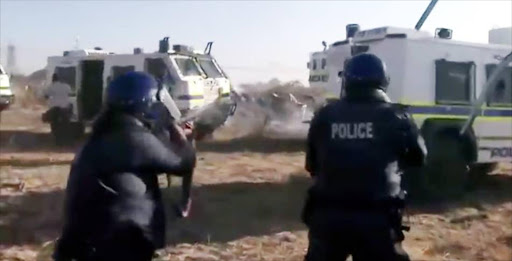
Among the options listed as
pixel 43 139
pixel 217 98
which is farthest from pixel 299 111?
pixel 43 139

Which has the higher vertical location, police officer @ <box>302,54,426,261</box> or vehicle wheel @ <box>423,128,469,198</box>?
police officer @ <box>302,54,426,261</box>

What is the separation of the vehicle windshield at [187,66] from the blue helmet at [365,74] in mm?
11027

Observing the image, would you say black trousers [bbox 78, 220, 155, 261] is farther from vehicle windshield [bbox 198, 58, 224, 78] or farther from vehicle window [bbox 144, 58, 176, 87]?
vehicle windshield [bbox 198, 58, 224, 78]

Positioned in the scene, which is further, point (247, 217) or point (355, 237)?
point (247, 217)

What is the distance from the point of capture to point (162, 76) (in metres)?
14.8

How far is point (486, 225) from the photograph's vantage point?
8.41 metres

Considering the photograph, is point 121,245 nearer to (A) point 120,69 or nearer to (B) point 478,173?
(B) point 478,173

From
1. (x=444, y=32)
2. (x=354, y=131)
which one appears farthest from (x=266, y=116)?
(x=354, y=131)

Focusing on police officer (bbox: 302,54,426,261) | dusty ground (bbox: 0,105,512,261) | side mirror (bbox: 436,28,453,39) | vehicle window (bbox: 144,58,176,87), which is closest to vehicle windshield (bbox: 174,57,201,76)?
vehicle window (bbox: 144,58,176,87)

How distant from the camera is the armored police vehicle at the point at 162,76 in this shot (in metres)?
14.6

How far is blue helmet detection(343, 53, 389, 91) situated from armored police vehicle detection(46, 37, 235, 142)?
1015 cm

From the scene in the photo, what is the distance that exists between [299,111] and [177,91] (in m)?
5.06

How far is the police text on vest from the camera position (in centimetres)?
376

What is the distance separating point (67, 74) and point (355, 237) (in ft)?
45.8
